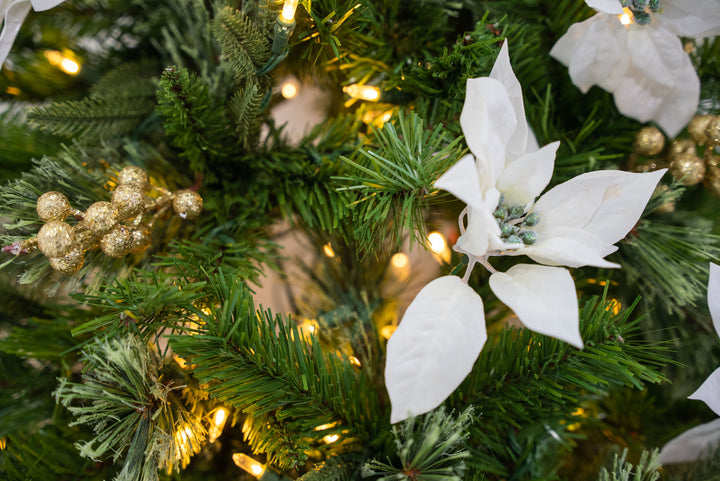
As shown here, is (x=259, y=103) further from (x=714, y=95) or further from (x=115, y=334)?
(x=714, y=95)

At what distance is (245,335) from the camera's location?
11.8 inches

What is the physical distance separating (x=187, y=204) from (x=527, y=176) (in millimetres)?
274

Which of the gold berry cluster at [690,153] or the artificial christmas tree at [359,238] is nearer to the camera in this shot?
the artificial christmas tree at [359,238]

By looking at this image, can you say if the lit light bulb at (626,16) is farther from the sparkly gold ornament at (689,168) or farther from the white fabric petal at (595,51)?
the sparkly gold ornament at (689,168)

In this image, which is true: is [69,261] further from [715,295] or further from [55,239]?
[715,295]

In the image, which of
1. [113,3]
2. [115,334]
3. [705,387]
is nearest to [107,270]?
[115,334]

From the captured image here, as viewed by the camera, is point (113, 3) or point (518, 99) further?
point (113, 3)

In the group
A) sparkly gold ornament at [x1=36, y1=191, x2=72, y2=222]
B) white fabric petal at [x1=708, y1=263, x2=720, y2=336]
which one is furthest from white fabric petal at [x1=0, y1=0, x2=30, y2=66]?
white fabric petal at [x1=708, y1=263, x2=720, y2=336]

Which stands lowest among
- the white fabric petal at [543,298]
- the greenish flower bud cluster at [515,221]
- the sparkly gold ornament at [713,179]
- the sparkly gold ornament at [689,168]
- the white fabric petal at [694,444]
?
the white fabric petal at [694,444]

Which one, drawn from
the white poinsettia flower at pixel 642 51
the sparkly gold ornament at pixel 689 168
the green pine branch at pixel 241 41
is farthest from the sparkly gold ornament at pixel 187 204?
the sparkly gold ornament at pixel 689 168

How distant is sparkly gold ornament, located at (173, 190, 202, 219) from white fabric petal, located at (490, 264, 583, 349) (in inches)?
9.9

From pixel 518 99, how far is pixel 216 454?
38cm

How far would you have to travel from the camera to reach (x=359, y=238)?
357 mm

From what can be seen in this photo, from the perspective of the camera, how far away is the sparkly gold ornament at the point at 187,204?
0.38 meters
